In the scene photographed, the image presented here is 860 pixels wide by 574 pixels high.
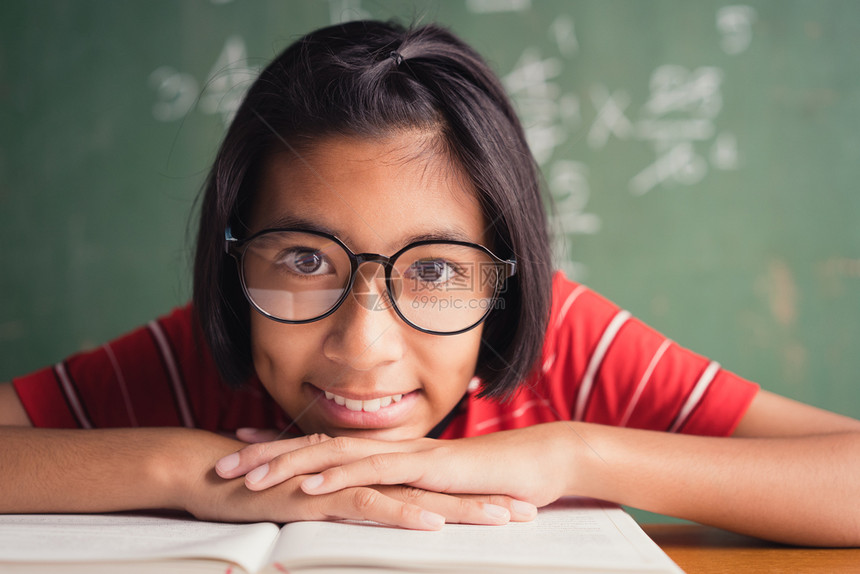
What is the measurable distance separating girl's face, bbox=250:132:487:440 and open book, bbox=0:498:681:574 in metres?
0.19

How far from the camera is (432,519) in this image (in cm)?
54

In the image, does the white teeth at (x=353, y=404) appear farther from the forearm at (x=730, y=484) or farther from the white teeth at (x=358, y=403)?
the forearm at (x=730, y=484)

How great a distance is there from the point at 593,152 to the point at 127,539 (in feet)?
4.31

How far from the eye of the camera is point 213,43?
1488 mm

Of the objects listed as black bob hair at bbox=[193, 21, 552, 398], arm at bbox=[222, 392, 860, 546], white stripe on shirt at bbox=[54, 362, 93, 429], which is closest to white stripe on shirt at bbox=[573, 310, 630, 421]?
black bob hair at bbox=[193, 21, 552, 398]

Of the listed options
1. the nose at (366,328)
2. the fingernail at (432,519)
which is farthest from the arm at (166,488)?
the nose at (366,328)

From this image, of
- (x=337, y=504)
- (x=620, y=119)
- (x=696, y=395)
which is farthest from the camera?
(x=620, y=119)

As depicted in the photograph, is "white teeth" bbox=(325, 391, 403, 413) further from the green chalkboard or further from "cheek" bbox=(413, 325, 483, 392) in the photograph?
the green chalkboard

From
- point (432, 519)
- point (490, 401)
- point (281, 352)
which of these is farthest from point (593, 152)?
point (432, 519)

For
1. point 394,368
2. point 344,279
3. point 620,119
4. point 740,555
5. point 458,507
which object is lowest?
point 740,555

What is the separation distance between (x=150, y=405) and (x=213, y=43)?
3.19ft

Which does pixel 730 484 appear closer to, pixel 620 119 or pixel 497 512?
pixel 497 512

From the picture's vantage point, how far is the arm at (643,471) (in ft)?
1.93

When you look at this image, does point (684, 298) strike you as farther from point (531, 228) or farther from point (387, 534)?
point (387, 534)
